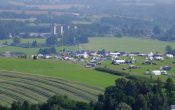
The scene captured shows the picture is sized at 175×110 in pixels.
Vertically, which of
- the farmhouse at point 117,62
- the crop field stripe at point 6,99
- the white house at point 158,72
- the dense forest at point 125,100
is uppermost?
the farmhouse at point 117,62

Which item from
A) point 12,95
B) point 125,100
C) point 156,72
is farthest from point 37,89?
point 156,72

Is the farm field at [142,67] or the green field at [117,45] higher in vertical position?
the green field at [117,45]

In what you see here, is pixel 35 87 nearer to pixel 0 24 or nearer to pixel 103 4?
pixel 0 24

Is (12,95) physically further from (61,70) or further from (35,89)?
(61,70)

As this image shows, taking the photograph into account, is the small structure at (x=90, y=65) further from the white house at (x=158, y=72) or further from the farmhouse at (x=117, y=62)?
the white house at (x=158, y=72)

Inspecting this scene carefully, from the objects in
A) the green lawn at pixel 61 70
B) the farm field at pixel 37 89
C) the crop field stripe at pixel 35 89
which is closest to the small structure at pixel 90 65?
the green lawn at pixel 61 70

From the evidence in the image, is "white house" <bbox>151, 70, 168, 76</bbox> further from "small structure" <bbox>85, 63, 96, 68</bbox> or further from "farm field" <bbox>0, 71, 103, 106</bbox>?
"farm field" <bbox>0, 71, 103, 106</bbox>
